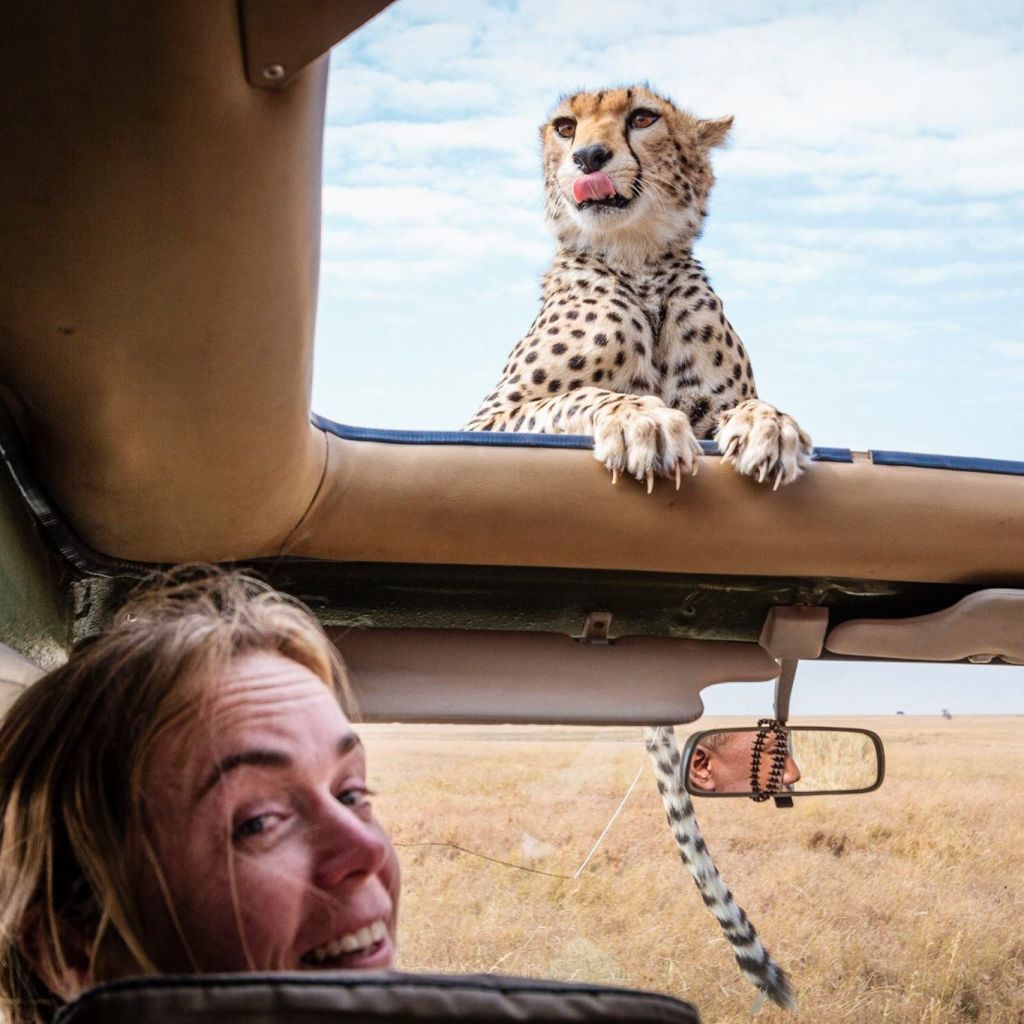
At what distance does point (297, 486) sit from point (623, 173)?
150cm

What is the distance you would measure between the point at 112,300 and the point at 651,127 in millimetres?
2059

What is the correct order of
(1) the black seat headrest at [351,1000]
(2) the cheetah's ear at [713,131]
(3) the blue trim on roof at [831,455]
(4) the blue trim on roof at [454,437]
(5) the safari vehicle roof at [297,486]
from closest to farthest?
(1) the black seat headrest at [351,1000] < (5) the safari vehicle roof at [297,486] < (4) the blue trim on roof at [454,437] < (3) the blue trim on roof at [831,455] < (2) the cheetah's ear at [713,131]

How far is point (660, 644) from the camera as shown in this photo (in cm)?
187

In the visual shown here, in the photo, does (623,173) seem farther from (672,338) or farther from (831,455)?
(831,455)

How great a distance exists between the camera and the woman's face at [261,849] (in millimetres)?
917

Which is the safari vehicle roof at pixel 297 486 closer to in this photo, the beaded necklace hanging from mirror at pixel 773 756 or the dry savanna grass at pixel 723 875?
the beaded necklace hanging from mirror at pixel 773 756

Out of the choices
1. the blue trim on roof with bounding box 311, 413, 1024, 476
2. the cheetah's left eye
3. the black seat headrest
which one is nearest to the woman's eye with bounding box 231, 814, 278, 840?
the black seat headrest

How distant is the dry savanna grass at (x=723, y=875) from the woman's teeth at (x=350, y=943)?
5.35ft

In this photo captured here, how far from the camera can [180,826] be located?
95cm

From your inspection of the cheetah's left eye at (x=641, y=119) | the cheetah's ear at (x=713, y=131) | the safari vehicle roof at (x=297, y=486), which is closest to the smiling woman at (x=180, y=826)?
the safari vehicle roof at (x=297, y=486)

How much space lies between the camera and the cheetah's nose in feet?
8.86

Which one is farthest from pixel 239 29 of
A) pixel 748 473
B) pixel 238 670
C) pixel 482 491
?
pixel 748 473

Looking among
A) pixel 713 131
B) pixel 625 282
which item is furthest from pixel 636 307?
pixel 713 131

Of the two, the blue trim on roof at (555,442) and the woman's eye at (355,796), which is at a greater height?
the blue trim on roof at (555,442)
